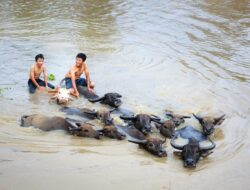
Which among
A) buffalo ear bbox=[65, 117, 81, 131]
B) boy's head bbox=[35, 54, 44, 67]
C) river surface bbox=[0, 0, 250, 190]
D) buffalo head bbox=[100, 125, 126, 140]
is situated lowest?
river surface bbox=[0, 0, 250, 190]

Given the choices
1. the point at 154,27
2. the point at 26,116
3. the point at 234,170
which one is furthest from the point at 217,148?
the point at 154,27

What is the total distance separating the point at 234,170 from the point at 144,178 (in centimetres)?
147

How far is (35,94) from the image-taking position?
9.86 meters

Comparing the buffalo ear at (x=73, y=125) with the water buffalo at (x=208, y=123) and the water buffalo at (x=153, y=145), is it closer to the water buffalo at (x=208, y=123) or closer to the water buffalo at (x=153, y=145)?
the water buffalo at (x=153, y=145)

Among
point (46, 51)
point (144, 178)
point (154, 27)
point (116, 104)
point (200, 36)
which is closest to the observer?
point (144, 178)

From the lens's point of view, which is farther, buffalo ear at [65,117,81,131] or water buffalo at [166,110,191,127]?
water buffalo at [166,110,191,127]

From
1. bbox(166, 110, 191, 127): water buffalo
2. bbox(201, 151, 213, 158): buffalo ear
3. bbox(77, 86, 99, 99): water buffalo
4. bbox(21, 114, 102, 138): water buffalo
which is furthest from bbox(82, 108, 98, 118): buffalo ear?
→ bbox(201, 151, 213, 158): buffalo ear

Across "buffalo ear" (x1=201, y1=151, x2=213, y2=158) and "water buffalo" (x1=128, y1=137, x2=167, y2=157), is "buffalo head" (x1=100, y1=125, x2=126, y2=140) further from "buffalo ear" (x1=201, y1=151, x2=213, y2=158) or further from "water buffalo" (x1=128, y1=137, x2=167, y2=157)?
"buffalo ear" (x1=201, y1=151, x2=213, y2=158)

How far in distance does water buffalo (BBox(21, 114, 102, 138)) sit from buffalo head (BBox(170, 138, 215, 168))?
151 cm

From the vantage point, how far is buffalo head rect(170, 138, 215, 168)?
645 centimetres

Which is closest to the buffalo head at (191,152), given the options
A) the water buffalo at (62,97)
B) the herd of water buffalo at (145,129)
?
the herd of water buffalo at (145,129)

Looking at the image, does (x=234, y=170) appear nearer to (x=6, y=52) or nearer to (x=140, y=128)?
(x=140, y=128)

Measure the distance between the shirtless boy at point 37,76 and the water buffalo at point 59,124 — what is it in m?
2.23

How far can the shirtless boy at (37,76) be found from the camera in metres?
10.1
